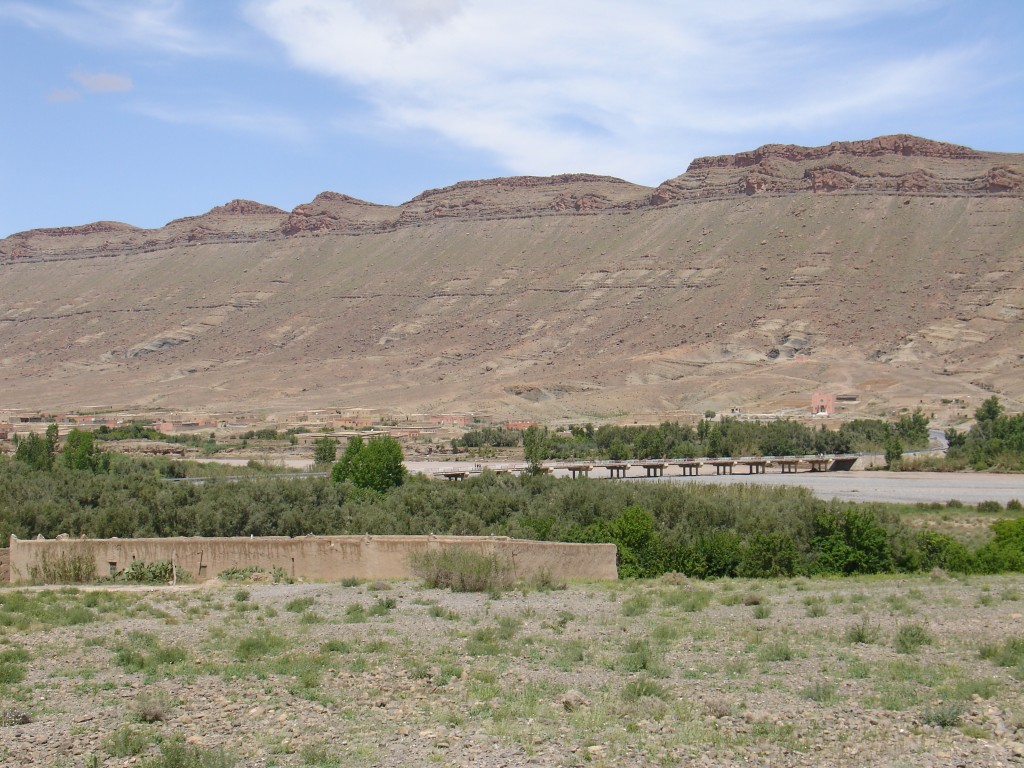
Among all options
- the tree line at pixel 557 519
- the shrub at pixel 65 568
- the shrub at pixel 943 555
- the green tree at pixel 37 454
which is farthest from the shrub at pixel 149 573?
the green tree at pixel 37 454

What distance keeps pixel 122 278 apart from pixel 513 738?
14841 cm

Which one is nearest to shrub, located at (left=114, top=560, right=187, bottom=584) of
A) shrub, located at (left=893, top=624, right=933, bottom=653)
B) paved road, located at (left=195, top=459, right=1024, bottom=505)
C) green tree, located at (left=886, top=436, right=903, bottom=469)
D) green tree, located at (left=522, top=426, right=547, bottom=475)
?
shrub, located at (left=893, top=624, right=933, bottom=653)

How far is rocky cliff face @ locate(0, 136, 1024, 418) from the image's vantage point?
94688 millimetres

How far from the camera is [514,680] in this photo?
11.3 meters

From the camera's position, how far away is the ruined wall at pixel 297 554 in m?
20.5

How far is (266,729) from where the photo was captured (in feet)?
32.3

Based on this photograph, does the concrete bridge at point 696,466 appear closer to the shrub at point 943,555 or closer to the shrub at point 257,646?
the shrub at point 943,555

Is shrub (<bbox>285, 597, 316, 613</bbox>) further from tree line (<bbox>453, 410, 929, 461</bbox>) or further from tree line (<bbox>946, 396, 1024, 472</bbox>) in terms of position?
tree line (<bbox>946, 396, 1024, 472</bbox>)

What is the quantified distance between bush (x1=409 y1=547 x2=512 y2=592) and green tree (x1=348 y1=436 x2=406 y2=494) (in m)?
14.8

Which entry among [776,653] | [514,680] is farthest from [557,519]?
[514,680]

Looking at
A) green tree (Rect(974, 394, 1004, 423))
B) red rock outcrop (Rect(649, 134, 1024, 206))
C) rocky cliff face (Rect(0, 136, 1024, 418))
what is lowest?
green tree (Rect(974, 394, 1004, 423))

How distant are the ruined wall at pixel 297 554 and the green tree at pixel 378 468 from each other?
12.7 metres

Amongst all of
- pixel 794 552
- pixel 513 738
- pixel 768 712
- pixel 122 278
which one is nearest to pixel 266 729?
pixel 513 738

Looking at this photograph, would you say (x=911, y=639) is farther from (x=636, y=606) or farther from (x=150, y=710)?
(x=150, y=710)
